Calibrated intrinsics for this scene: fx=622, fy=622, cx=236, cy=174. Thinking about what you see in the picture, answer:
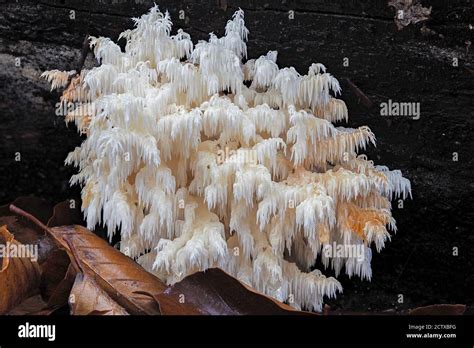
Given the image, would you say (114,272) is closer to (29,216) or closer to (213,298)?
(213,298)

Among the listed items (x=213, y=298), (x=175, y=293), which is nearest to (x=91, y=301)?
(x=175, y=293)

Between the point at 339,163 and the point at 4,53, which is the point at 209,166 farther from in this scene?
the point at 4,53

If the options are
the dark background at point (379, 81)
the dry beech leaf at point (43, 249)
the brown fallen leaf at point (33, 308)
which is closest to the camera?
the brown fallen leaf at point (33, 308)

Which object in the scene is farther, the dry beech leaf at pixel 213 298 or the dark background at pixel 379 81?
the dark background at pixel 379 81

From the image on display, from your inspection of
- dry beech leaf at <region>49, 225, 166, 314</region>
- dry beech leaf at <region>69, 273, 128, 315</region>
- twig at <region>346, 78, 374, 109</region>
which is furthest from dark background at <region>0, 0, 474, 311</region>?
dry beech leaf at <region>69, 273, 128, 315</region>

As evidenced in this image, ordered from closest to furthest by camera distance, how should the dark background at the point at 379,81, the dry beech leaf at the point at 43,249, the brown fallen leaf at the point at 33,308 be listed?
1. the brown fallen leaf at the point at 33,308
2. the dry beech leaf at the point at 43,249
3. the dark background at the point at 379,81

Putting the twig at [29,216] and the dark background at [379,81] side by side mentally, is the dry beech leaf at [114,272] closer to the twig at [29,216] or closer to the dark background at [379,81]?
the twig at [29,216]

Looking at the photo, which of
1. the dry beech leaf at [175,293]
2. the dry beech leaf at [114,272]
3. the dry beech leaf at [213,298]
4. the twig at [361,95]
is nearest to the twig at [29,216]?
the dry beech leaf at [114,272]
